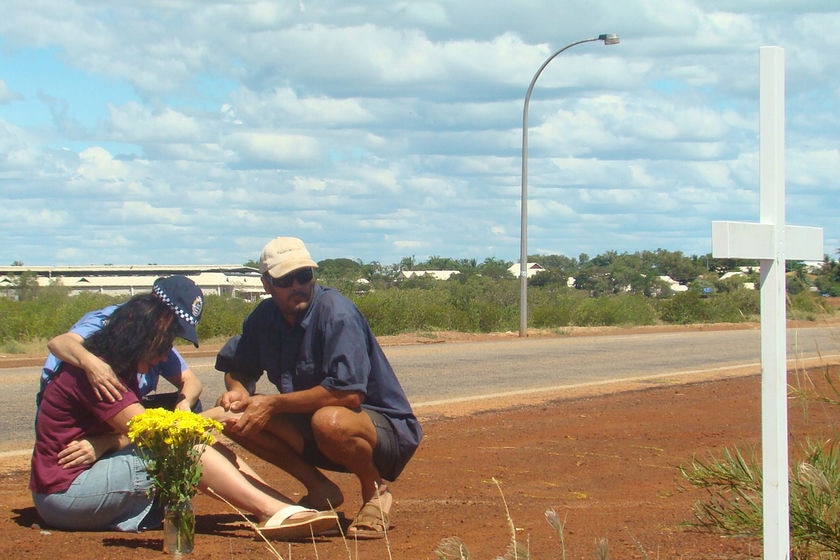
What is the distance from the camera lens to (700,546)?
5152 millimetres

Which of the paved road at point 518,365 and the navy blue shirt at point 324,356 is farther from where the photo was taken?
the paved road at point 518,365

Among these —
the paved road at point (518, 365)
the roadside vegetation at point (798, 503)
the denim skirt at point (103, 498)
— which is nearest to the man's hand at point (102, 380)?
the denim skirt at point (103, 498)

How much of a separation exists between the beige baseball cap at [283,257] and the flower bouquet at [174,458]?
2.77ft

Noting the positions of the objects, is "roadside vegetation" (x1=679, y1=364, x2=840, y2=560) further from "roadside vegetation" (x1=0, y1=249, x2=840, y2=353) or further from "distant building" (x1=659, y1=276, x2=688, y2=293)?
"distant building" (x1=659, y1=276, x2=688, y2=293)

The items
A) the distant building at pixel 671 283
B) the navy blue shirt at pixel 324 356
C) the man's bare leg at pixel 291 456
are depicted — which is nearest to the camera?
the navy blue shirt at pixel 324 356

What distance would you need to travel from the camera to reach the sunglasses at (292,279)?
550 centimetres

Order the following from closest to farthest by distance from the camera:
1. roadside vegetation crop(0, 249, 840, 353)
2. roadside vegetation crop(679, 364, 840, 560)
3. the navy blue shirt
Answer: roadside vegetation crop(679, 364, 840, 560) → the navy blue shirt → roadside vegetation crop(0, 249, 840, 353)

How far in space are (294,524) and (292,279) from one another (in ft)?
3.89

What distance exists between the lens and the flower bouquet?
4930 millimetres

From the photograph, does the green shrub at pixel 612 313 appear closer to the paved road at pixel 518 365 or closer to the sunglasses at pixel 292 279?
the paved road at pixel 518 365

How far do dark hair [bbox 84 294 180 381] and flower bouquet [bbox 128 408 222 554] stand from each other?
1.21ft

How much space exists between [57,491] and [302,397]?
4.11ft

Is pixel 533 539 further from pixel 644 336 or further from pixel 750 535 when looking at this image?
pixel 644 336

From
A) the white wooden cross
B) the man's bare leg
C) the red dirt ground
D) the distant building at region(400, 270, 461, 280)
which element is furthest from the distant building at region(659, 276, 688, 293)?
the white wooden cross
